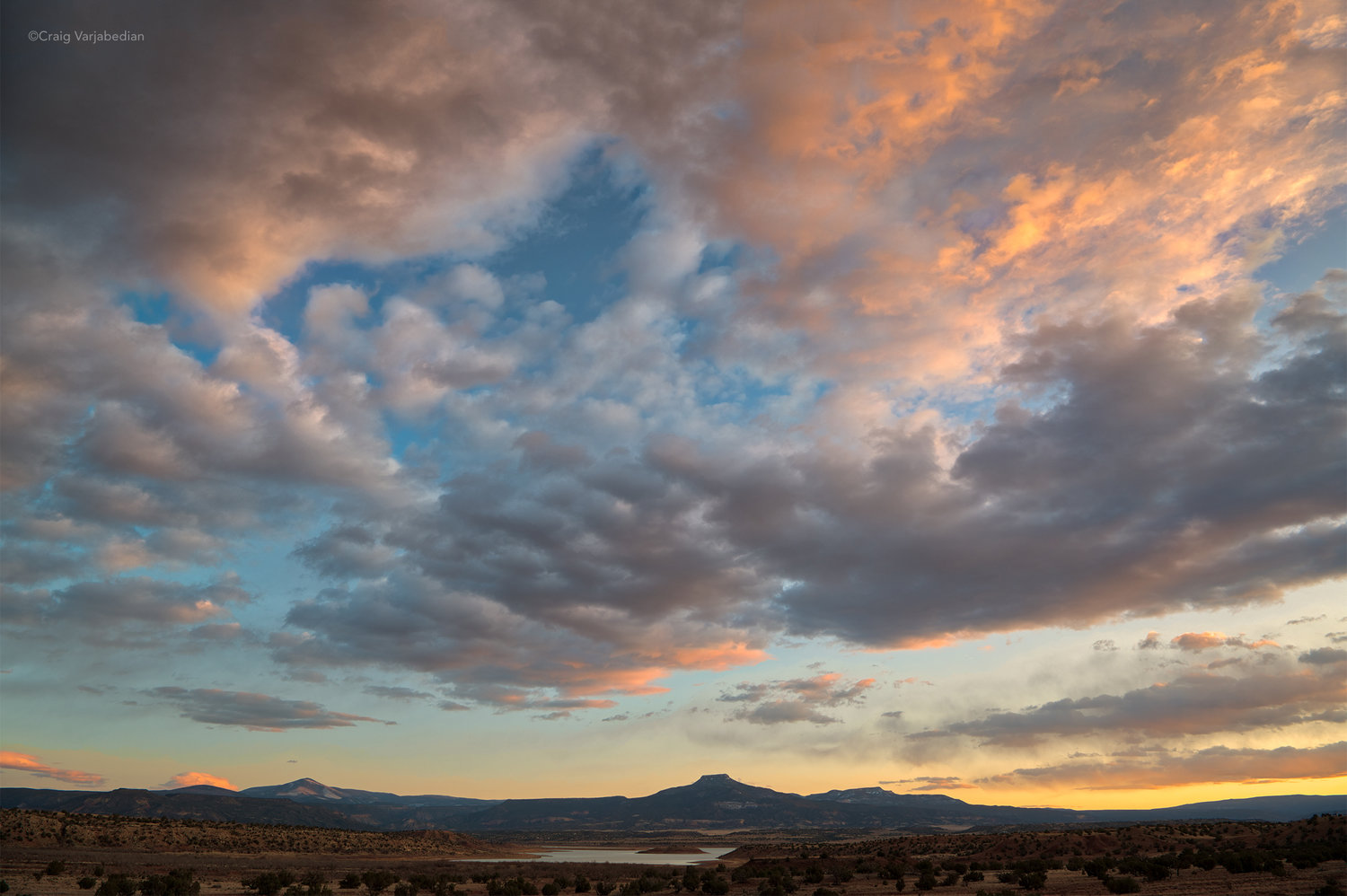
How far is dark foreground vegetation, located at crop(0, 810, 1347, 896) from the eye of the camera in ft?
144

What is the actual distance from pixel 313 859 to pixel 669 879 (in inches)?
1919

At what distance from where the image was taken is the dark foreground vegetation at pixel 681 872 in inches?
1724

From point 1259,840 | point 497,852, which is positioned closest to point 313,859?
point 497,852

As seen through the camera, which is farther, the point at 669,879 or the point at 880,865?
the point at 880,865

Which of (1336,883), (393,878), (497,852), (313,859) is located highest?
(1336,883)

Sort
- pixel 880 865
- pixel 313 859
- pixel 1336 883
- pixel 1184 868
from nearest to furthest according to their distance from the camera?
pixel 1336 883
pixel 1184 868
pixel 880 865
pixel 313 859

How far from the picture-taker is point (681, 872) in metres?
73.7

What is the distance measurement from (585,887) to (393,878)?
1341 centimetres

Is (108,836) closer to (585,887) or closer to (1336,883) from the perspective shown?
(585,887)

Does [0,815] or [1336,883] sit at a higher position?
[1336,883]

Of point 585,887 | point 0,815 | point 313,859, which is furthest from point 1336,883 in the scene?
point 0,815

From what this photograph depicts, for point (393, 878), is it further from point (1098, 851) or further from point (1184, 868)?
point (1098, 851)

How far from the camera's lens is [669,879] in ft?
192

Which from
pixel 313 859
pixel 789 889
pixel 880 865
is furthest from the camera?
pixel 313 859
